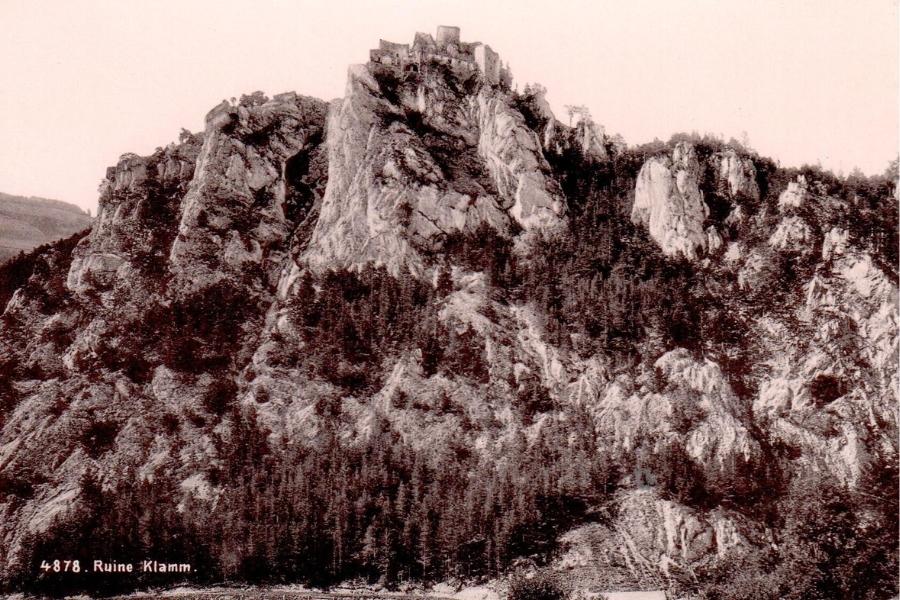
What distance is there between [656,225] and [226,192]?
139 ft

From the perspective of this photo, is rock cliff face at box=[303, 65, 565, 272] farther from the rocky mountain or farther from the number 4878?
the number 4878

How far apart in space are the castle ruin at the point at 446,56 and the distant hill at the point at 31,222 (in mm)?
56073

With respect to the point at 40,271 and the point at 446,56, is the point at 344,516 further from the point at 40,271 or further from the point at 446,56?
the point at 446,56

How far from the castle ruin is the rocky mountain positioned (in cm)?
43

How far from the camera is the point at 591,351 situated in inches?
2931

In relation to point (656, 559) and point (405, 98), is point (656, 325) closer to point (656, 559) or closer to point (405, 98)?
point (656, 559)

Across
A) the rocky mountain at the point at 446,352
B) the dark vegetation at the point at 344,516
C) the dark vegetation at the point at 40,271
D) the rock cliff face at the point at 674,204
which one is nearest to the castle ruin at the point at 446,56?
the rocky mountain at the point at 446,352

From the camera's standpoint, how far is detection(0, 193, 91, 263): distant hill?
395 feet

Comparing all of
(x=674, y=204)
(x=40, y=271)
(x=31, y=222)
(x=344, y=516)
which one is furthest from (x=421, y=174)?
(x=31, y=222)

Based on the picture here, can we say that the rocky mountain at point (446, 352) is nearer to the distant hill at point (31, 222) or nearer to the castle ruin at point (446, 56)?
the castle ruin at point (446, 56)

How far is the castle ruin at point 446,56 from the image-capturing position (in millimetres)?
93062

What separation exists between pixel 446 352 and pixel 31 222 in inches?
3305

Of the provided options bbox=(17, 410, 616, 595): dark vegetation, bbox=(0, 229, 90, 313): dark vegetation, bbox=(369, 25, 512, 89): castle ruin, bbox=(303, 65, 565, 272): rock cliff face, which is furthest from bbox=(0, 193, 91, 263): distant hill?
bbox=(17, 410, 616, 595): dark vegetation

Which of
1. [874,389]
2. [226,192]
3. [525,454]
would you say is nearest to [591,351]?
[525,454]
